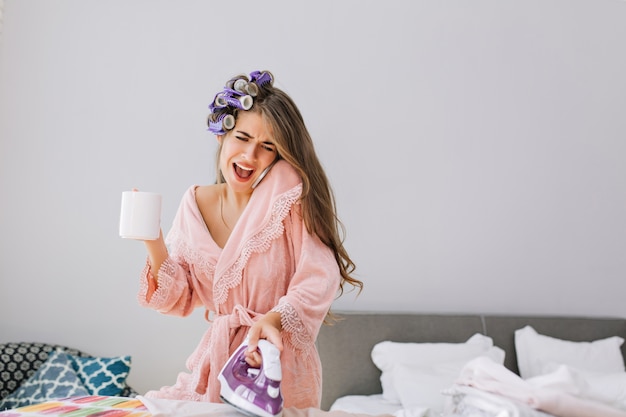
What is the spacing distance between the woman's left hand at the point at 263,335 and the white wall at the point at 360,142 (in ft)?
6.17

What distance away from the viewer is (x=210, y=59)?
3.26 m

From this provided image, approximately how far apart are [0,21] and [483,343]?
2664 mm

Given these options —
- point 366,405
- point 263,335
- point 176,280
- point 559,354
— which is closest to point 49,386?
point 366,405

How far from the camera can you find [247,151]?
158cm

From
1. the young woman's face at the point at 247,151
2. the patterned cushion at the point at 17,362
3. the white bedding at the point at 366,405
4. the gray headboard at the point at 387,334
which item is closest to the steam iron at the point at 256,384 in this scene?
the young woman's face at the point at 247,151

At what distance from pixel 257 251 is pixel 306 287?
6.1 inches

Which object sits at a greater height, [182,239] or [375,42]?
[375,42]

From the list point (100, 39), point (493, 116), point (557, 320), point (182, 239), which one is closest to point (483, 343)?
point (557, 320)

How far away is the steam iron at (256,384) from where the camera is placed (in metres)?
1.14

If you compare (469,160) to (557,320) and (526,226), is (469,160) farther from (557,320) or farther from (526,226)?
(557,320)

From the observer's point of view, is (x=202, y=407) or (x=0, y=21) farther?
(x=0, y=21)

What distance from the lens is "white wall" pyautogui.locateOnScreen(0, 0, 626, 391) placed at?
3102 millimetres

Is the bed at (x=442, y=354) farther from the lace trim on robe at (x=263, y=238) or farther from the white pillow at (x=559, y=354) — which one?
the lace trim on robe at (x=263, y=238)

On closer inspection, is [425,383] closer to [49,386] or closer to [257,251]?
[49,386]
